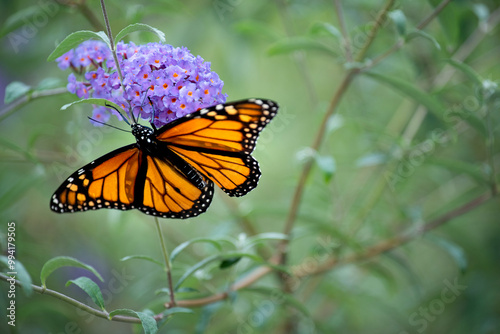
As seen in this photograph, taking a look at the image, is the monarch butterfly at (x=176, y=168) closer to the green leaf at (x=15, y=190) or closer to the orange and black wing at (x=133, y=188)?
the orange and black wing at (x=133, y=188)

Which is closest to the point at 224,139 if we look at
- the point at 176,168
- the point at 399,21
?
the point at 176,168

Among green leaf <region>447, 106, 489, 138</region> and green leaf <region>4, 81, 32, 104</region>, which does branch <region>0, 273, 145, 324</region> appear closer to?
green leaf <region>4, 81, 32, 104</region>

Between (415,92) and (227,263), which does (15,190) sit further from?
(415,92)

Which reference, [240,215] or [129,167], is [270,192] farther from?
[129,167]

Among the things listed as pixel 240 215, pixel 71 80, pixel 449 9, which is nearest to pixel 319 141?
pixel 240 215

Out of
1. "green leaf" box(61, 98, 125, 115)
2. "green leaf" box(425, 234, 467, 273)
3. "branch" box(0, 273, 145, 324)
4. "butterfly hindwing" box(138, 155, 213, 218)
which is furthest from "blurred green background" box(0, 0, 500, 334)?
"green leaf" box(61, 98, 125, 115)

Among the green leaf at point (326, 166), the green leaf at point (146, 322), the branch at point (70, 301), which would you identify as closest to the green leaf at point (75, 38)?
the branch at point (70, 301)
